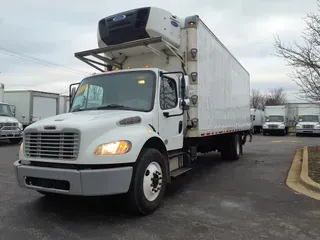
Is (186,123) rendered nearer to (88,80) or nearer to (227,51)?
(88,80)

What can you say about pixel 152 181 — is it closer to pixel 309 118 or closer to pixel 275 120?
pixel 309 118

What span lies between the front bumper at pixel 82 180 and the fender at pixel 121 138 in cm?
13

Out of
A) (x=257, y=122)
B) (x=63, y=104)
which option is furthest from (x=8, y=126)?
(x=257, y=122)

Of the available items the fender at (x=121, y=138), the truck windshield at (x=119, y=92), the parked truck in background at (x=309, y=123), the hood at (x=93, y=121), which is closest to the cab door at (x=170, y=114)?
the truck windshield at (x=119, y=92)

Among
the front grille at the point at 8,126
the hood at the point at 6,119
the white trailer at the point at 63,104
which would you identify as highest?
the white trailer at the point at 63,104

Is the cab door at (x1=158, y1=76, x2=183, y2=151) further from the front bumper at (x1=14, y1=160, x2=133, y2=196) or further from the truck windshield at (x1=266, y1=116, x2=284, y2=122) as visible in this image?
the truck windshield at (x1=266, y1=116, x2=284, y2=122)

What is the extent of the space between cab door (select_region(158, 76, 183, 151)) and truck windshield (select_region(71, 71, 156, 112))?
27 centimetres

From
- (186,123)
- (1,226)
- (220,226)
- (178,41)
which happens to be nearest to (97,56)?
(178,41)

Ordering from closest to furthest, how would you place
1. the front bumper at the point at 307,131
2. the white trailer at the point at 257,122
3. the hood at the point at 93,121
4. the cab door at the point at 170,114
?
the hood at the point at 93,121 → the cab door at the point at 170,114 → the front bumper at the point at 307,131 → the white trailer at the point at 257,122

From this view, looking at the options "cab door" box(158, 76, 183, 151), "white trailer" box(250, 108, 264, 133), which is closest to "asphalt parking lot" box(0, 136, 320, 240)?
"cab door" box(158, 76, 183, 151)

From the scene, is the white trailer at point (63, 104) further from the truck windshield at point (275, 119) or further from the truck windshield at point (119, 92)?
the truck windshield at point (275, 119)

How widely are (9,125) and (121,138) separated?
607 inches

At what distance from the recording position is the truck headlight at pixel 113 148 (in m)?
4.31

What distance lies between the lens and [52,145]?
4.52 meters
